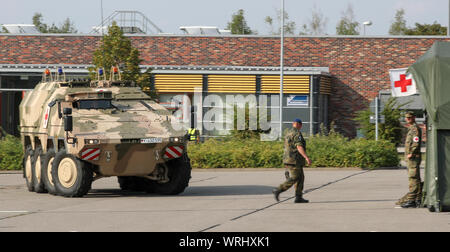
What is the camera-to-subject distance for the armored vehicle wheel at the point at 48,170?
740 inches

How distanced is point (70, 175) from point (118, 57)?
15.4 metres

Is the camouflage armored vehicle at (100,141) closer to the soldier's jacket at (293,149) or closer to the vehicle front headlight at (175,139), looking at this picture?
the vehicle front headlight at (175,139)

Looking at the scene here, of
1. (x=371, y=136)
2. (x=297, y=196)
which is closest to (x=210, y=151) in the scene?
(x=371, y=136)

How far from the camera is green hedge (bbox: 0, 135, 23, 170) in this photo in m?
28.8

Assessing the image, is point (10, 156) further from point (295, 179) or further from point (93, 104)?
point (295, 179)

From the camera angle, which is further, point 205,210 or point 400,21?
point 400,21

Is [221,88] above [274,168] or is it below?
above

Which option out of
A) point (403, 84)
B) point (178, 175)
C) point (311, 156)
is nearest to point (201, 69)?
point (403, 84)

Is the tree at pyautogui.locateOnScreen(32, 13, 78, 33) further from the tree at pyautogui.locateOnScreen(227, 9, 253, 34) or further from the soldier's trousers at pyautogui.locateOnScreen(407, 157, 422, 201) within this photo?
the soldier's trousers at pyautogui.locateOnScreen(407, 157, 422, 201)
